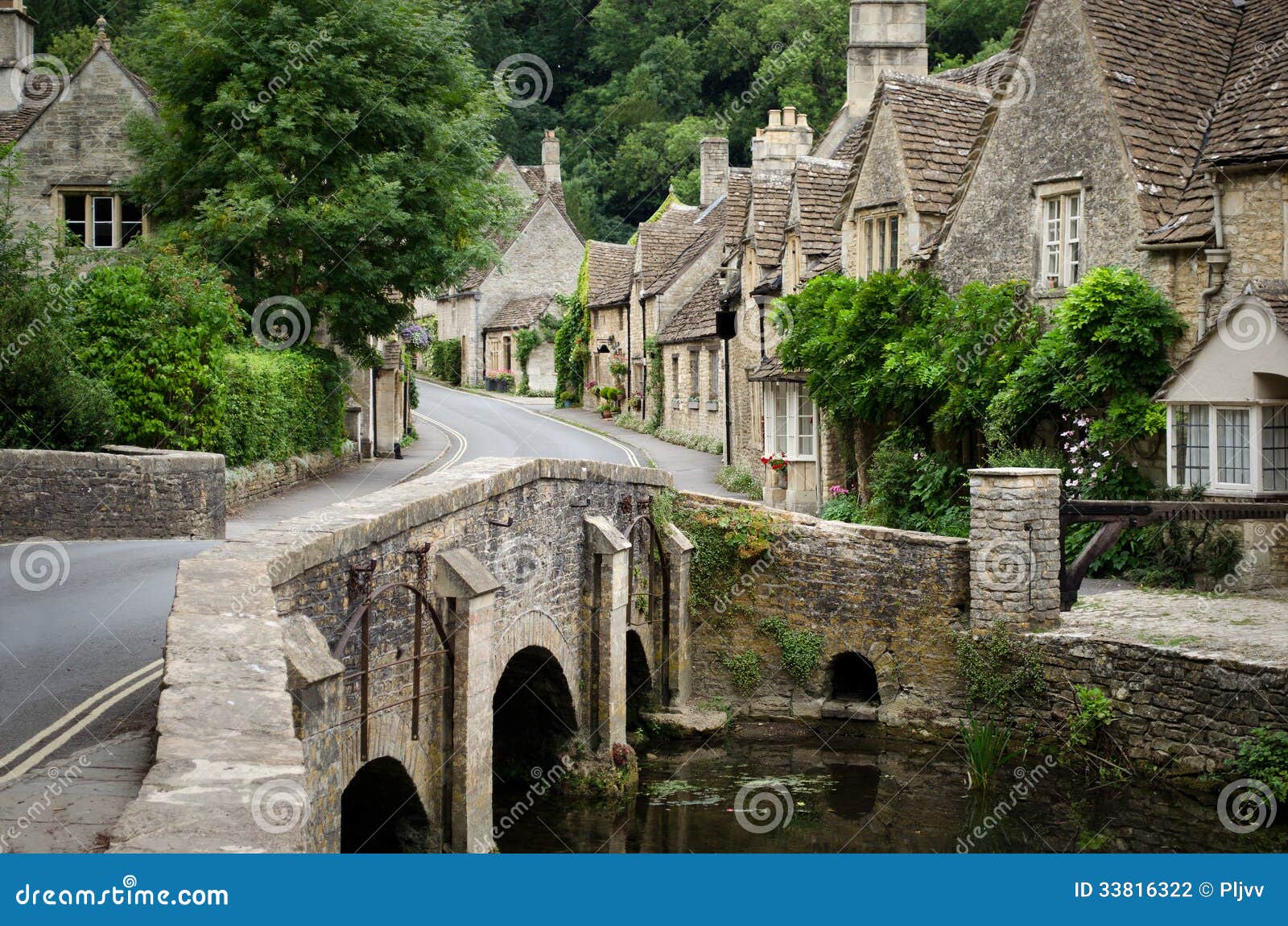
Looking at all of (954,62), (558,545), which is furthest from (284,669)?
(954,62)

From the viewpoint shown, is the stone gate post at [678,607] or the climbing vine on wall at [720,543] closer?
the stone gate post at [678,607]

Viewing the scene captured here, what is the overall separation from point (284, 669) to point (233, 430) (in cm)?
1798

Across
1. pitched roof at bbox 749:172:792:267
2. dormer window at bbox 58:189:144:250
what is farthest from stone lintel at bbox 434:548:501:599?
dormer window at bbox 58:189:144:250

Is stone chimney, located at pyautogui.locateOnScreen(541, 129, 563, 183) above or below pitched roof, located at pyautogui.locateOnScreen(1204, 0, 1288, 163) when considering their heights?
above

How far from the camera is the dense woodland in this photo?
6138 cm

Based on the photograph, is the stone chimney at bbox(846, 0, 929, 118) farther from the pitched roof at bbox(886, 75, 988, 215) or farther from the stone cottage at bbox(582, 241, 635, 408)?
the stone cottage at bbox(582, 241, 635, 408)

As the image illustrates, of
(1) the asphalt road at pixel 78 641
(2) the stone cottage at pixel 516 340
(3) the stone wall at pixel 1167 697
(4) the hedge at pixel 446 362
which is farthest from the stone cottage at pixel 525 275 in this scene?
(3) the stone wall at pixel 1167 697

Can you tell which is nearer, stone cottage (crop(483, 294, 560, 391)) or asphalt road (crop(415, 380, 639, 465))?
asphalt road (crop(415, 380, 639, 465))

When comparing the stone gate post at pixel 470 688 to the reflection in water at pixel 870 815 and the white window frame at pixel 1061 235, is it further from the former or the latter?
the white window frame at pixel 1061 235

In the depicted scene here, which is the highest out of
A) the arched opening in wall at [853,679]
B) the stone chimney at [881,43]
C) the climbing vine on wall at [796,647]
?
the stone chimney at [881,43]

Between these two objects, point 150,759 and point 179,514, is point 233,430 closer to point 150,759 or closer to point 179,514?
point 179,514

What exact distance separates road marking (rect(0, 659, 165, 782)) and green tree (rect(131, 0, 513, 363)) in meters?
17.3

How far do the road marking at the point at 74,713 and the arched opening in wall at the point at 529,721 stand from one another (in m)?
6.58

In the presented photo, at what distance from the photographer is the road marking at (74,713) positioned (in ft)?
29.7
